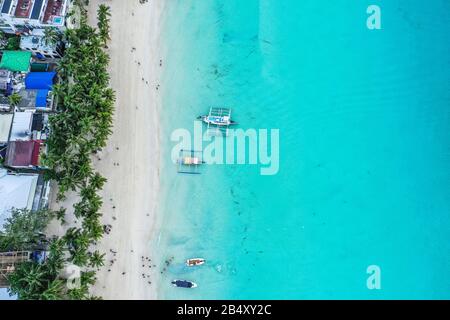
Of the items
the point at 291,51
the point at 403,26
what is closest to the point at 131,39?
the point at 291,51

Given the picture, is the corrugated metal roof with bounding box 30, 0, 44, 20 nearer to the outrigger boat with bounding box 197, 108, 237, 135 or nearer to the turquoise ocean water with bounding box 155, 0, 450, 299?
the turquoise ocean water with bounding box 155, 0, 450, 299

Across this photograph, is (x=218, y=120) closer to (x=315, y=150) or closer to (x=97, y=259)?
(x=315, y=150)

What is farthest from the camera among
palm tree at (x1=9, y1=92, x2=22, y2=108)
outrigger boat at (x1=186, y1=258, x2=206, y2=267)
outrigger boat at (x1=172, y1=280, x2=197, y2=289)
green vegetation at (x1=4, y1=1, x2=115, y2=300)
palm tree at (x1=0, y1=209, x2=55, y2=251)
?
palm tree at (x1=9, y1=92, x2=22, y2=108)

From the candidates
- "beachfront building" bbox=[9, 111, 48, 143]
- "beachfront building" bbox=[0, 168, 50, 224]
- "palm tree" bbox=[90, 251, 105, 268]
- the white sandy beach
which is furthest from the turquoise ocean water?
"beachfront building" bbox=[9, 111, 48, 143]

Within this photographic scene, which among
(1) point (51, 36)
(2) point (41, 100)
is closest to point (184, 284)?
(2) point (41, 100)

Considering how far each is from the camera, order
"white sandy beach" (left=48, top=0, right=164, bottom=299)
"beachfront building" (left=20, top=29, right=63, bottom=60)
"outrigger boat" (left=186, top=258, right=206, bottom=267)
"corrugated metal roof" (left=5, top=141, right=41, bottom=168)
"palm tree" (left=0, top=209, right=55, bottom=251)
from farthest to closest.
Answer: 1. "beachfront building" (left=20, top=29, right=63, bottom=60)
2. "outrigger boat" (left=186, top=258, right=206, bottom=267)
3. "white sandy beach" (left=48, top=0, right=164, bottom=299)
4. "corrugated metal roof" (left=5, top=141, right=41, bottom=168)
5. "palm tree" (left=0, top=209, right=55, bottom=251)

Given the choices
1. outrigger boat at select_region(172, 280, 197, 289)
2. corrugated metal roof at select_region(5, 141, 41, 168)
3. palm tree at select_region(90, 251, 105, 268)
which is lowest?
outrigger boat at select_region(172, 280, 197, 289)
